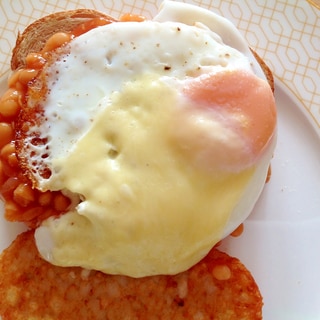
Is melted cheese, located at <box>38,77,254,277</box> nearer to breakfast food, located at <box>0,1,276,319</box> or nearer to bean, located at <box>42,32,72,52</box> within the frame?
breakfast food, located at <box>0,1,276,319</box>

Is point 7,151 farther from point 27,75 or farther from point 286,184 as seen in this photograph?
point 286,184

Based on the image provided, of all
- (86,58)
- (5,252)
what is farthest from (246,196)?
(5,252)

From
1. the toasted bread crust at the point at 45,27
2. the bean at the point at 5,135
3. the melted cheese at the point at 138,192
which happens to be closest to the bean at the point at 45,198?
the melted cheese at the point at 138,192

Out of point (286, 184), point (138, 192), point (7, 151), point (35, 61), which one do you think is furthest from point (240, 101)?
point (7, 151)

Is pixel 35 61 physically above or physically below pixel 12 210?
above

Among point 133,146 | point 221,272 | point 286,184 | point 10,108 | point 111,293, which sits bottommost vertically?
point 111,293

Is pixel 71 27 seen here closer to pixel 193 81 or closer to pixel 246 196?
pixel 193 81
